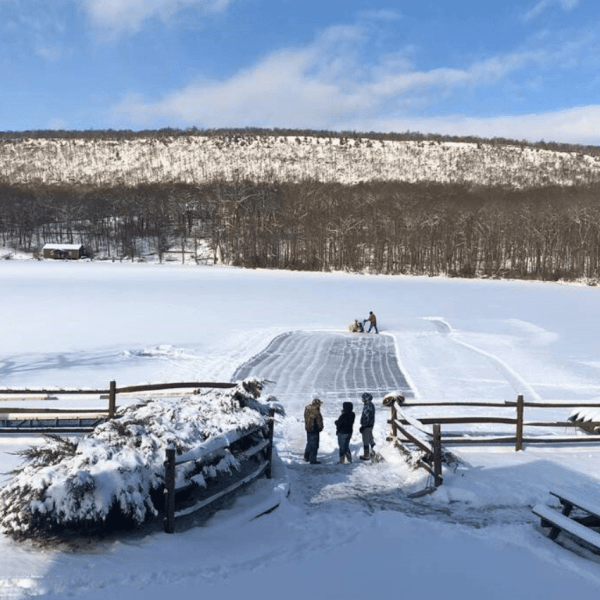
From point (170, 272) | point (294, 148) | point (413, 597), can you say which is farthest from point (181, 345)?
point (294, 148)

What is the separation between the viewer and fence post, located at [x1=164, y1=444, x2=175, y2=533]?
18.1 ft

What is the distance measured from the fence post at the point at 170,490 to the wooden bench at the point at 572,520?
157 inches

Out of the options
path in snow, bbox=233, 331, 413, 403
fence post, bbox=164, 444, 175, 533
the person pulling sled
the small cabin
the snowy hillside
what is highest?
the snowy hillside

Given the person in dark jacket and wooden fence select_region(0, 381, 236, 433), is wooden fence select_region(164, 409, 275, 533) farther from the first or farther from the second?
wooden fence select_region(0, 381, 236, 433)

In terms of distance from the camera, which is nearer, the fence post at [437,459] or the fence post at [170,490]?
the fence post at [170,490]

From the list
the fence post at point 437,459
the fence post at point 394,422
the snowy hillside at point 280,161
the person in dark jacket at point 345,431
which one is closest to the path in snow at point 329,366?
the fence post at point 394,422

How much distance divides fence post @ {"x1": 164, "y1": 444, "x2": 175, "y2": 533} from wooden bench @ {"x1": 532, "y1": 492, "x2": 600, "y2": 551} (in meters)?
3.98

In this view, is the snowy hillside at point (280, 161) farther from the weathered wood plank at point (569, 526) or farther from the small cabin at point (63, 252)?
the weathered wood plank at point (569, 526)

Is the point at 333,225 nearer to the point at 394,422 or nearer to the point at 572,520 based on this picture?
the point at 394,422

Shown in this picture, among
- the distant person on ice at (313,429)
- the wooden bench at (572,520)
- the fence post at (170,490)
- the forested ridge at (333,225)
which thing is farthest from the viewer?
the forested ridge at (333,225)

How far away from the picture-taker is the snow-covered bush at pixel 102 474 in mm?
5113

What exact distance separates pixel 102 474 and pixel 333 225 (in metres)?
83.9

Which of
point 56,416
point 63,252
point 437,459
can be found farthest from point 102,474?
point 63,252

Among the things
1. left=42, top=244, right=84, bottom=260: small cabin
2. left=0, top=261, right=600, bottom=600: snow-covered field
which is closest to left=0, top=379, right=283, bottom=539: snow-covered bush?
left=0, top=261, right=600, bottom=600: snow-covered field
